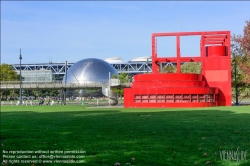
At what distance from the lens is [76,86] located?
80.4 m

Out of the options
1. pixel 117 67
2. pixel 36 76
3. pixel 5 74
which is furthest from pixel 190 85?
pixel 117 67

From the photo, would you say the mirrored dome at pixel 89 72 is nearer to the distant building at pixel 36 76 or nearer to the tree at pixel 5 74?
the tree at pixel 5 74

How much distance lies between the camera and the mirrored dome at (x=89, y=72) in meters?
115

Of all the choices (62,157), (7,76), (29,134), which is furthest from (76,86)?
(62,157)

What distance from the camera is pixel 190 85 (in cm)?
5028

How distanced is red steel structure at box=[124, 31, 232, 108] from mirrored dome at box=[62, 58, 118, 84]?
59324mm

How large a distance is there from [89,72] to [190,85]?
226ft

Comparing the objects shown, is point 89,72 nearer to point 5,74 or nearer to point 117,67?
point 5,74

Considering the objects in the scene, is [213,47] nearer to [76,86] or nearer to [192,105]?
[192,105]

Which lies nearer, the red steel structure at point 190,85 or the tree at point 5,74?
the red steel structure at point 190,85

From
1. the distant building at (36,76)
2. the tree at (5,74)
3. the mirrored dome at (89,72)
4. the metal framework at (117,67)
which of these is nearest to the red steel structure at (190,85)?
the mirrored dome at (89,72)

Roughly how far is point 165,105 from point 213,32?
14.0 metres

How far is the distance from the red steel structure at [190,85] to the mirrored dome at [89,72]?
59324mm

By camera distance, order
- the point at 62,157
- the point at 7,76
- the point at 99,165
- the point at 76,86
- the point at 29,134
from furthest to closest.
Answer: the point at 7,76
the point at 76,86
the point at 29,134
the point at 62,157
the point at 99,165
